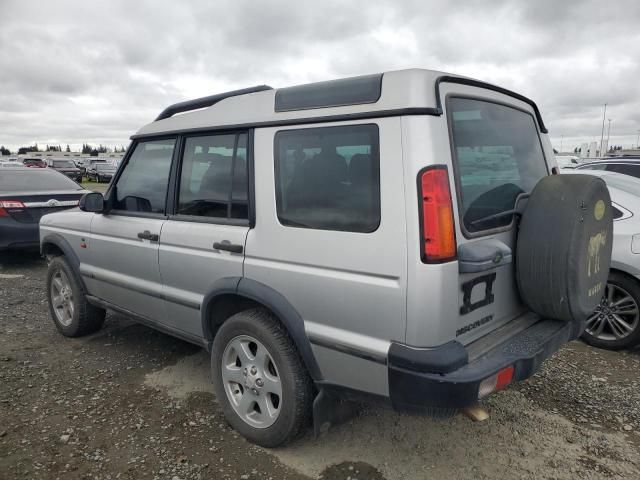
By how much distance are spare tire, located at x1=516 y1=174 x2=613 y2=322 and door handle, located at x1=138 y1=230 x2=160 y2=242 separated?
231 cm

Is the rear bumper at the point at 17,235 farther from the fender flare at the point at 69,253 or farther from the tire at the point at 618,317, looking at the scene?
the tire at the point at 618,317

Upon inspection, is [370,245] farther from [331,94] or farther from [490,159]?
[490,159]

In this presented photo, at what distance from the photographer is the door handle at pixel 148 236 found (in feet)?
11.0

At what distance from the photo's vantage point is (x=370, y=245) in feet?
7.20

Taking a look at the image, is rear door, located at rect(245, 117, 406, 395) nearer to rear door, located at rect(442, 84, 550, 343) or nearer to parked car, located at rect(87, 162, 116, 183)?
rear door, located at rect(442, 84, 550, 343)

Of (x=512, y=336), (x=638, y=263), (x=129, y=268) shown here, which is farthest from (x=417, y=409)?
(x=638, y=263)

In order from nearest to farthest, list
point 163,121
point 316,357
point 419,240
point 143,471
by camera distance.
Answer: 1. point 419,240
2. point 316,357
3. point 143,471
4. point 163,121

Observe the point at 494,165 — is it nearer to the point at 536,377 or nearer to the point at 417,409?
the point at 417,409

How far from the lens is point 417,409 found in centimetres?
218

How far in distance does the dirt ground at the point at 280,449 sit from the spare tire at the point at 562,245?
0.90 m

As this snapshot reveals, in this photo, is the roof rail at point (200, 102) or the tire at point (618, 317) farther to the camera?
the tire at point (618, 317)

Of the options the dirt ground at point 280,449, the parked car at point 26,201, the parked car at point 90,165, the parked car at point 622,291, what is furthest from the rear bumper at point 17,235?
the parked car at point 90,165

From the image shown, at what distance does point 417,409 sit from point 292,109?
1610 millimetres

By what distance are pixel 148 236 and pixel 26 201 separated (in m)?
5.10
